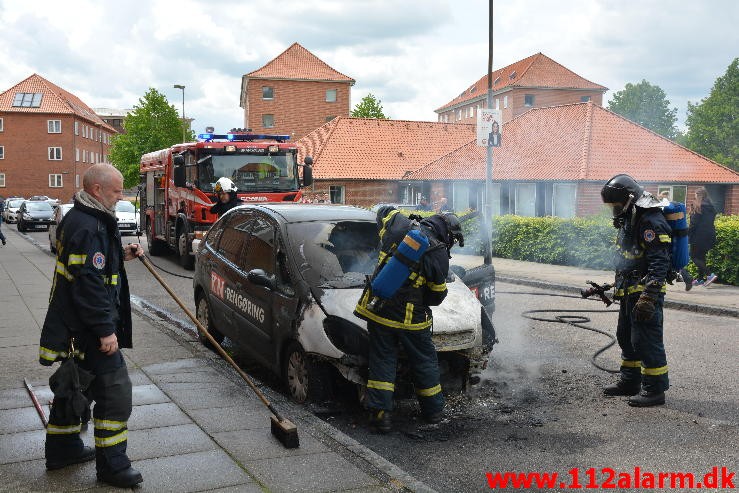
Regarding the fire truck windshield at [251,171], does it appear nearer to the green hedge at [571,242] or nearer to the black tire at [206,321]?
the green hedge at [571,242]

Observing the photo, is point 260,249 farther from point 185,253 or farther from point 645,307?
point 185,253

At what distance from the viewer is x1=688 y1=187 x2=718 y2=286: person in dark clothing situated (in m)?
11.8

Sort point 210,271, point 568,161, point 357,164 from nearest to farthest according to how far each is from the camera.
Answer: point 210,271 → point 568,161 → point 357,164

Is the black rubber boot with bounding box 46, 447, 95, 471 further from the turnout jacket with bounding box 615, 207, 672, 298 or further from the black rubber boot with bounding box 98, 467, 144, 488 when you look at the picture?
the turnout jacket with bounding box 615, 207, 672, 298

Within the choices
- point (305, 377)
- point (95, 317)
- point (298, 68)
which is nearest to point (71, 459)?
point (95, 317)

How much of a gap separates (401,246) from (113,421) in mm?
2107

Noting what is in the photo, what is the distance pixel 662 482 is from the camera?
4117 mm

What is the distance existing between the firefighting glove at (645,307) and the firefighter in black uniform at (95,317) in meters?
3.68

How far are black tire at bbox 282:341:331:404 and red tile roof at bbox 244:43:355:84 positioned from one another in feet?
209

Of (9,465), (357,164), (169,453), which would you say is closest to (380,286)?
(169,453)

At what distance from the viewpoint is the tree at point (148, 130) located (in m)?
59.7

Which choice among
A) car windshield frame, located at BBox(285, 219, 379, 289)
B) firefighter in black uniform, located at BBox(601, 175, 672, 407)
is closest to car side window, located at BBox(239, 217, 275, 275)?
car windshield frame, located at BBox(285, 219, 379, 289)

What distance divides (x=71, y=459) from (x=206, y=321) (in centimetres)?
373

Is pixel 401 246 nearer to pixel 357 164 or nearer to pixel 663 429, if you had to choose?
pixel 663 429
